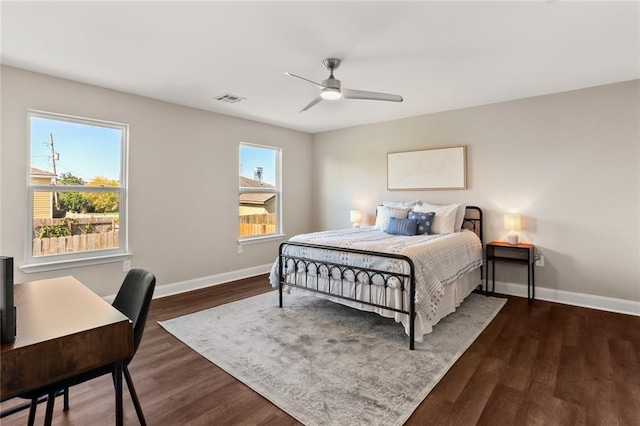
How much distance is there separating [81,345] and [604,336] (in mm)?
3917

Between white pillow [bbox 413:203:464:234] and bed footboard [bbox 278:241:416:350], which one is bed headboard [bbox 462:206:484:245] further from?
bed footboard [bbox 278:241:416:350]

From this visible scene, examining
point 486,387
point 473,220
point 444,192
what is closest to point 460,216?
point 473,220

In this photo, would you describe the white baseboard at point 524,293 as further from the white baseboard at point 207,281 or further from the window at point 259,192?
the window at point 259,192

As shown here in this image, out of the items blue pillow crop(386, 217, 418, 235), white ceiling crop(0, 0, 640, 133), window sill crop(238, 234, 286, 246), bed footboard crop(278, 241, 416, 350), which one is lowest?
bed footboard crop(278, 241, 416, 350)

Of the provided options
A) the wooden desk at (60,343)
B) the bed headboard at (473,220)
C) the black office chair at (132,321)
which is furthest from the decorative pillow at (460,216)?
the wooden desk at (60,343)

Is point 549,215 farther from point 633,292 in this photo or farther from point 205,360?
point 205,360

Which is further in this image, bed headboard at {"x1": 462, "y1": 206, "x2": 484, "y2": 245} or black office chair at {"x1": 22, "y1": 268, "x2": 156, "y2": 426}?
bed headboard at {"x1": 462, "y1": 206, "x2": 484, "y2": 245}

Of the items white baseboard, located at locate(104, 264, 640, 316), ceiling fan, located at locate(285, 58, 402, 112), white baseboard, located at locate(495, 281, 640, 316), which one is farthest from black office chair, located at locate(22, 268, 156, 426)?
white baseboard, located at locate(495, 281, 640, 316)

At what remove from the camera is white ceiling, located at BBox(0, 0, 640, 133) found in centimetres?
215

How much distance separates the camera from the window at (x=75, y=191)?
128 inches

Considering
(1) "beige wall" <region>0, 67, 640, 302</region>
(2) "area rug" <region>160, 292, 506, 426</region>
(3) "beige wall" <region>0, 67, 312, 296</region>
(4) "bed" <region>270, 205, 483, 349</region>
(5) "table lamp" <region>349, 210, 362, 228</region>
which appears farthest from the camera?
(5) "table lamp" <region>349, 210, 362, 228</region>

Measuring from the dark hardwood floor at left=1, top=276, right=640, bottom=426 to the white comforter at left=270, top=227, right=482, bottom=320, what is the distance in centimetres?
55

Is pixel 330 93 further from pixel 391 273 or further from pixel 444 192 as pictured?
pixel 444 192

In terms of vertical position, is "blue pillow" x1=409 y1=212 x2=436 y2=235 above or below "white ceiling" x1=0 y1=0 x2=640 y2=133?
below
